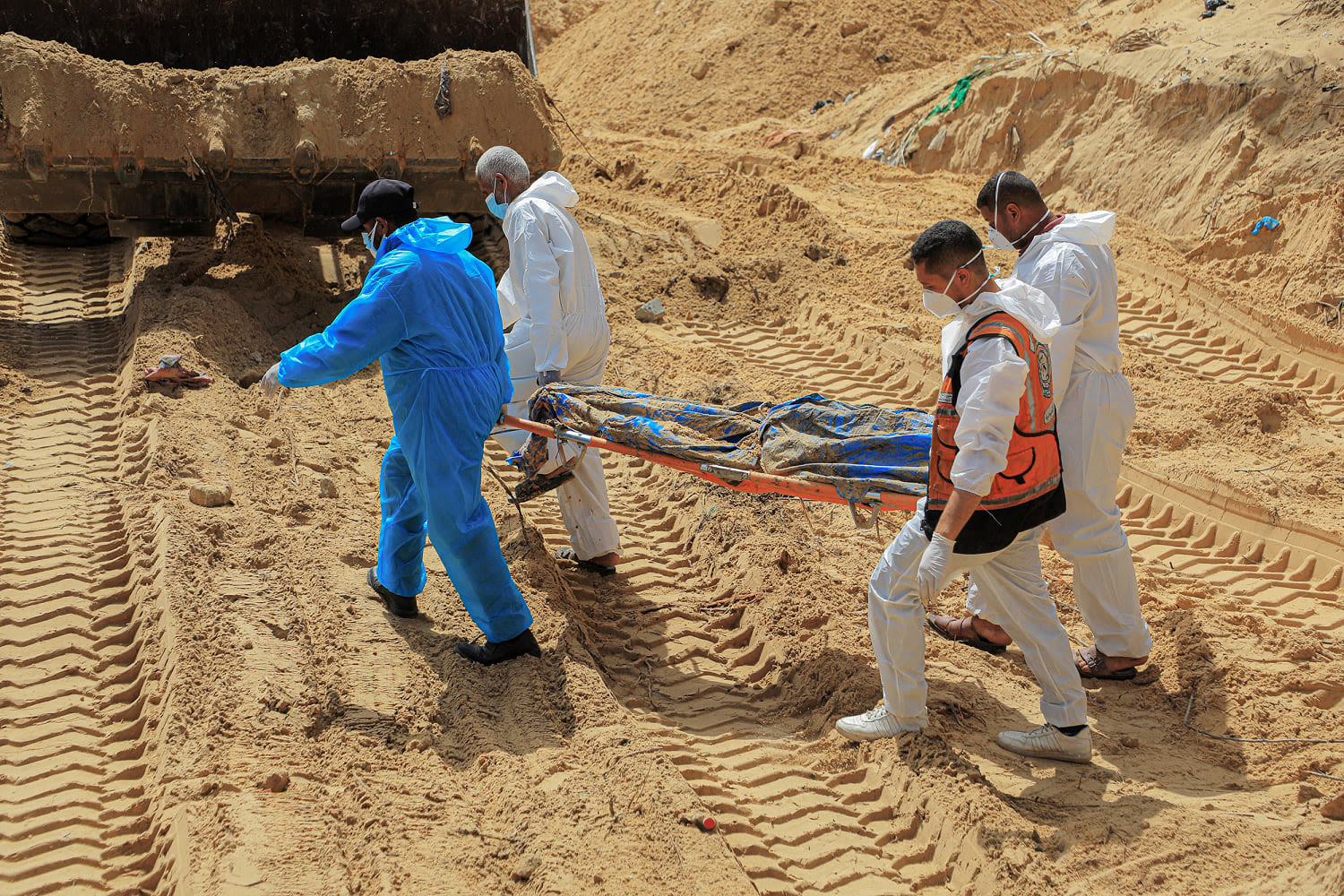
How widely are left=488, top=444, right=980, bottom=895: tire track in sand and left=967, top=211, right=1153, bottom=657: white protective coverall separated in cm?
110

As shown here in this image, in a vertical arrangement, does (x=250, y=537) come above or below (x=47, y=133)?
below

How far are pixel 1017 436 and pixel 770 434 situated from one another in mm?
1175

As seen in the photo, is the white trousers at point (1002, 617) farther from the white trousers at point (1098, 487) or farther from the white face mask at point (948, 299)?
the white face mask at point (948, 299)

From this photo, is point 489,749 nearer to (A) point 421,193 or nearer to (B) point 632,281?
(A) point 421,193

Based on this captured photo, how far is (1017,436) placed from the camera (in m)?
3.68

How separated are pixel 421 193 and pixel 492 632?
5269 mm

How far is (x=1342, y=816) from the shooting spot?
144 inches

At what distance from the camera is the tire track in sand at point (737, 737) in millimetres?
3699

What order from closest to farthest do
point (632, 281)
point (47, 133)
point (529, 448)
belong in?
point (529, 448)
point (47, 133)
point (632, 281)

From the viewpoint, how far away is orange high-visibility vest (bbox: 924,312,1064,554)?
3.65m

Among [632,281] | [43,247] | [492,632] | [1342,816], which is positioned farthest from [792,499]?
[43,247]

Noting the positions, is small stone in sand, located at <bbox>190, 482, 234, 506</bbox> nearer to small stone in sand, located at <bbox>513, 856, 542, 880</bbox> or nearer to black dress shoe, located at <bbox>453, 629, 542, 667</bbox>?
black dress shoe, located at <bbox>453, 629, 542, 667</bbox>

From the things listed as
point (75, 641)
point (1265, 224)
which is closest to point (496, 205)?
point (75, 641)

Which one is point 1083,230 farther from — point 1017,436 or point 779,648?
point 779,648
